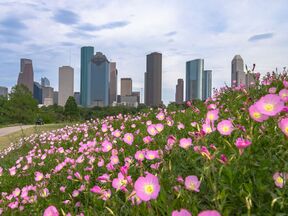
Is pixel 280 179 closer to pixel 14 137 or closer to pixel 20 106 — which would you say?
pixel 14 137

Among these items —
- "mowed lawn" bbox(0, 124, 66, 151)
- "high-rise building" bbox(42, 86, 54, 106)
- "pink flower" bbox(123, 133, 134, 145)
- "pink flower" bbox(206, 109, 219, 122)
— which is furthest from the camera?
"high-rise building" bbox(42, 86, 54, 106)

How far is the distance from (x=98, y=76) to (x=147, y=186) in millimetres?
156685

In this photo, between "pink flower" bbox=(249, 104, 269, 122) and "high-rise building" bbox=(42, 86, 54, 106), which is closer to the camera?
"pink flower" bbox=(249, 104, 269, 122)

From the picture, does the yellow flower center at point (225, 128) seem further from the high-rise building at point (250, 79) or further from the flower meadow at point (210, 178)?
the high-rise building at point (250, 79)

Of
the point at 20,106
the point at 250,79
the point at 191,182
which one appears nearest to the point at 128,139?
the point at 191,182

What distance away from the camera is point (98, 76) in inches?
6152

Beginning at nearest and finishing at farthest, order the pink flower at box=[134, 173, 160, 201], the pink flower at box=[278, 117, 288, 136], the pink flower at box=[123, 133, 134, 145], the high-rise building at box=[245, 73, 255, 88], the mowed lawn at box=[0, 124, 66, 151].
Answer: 1. the pink flower at box=[134, 173, 160, 201]
2. the pink flower at box=[278, 117, 288, 136]
3. the pink flower at box=[123, 133, 134, 145]
4. the high-rise building at box=[245, 73, 255, 88]
5. the mowed lawn at box=[0, 124, 66, 151]

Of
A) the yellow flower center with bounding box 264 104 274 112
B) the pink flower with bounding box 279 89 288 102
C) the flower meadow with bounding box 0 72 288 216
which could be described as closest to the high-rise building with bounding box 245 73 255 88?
the flower meadow with bounding box 0 72 288 216

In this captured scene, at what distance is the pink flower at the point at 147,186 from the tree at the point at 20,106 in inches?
1776

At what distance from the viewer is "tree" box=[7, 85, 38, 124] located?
1849 inches

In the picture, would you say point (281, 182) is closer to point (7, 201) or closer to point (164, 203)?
point (164, 203)

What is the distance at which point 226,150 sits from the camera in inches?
98.3

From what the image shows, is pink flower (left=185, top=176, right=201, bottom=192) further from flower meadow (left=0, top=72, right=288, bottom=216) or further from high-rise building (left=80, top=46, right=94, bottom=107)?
high-rise building (left=80, top=46, right=94, bottom=107)

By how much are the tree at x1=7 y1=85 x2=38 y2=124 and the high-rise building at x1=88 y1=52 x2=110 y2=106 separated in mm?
83906
